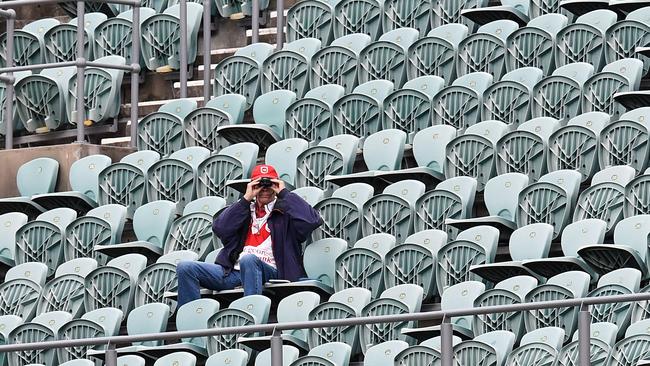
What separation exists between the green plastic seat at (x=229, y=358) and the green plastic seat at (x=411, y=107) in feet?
9.52

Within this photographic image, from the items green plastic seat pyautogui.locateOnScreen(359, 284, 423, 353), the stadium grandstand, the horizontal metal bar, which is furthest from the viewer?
the stadium grandstand

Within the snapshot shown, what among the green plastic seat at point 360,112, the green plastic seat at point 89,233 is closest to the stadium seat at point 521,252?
the green plastic seat at point 360,112

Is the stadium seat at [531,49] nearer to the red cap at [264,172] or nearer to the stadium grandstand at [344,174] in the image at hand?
the stadium grandstand at [344,174]

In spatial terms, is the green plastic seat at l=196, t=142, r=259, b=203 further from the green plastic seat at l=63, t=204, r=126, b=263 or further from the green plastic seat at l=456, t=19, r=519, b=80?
the green plastic seat at l=456, t=19, r=519, b=80

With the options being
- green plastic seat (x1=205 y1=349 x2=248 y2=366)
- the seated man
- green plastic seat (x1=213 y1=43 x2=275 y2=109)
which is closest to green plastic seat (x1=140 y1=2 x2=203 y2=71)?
green plastic seat (x1=213 y1=43 x2=275 y2=109)

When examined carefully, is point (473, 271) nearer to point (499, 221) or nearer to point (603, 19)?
point (499, 221)

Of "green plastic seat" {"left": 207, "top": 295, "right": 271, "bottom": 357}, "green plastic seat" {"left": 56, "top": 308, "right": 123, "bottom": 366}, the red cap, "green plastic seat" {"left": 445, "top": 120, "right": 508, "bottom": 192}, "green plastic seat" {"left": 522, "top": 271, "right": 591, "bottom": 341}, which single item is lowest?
"green plastic seat" {"left": 56, "top": 308, "right": 123, "bottom": 366}

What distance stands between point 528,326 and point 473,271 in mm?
1438

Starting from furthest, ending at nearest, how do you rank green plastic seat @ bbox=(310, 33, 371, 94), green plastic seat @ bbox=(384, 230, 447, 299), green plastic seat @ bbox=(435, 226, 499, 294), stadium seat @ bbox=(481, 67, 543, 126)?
green plastic seat @ bbox=(310, 33, 371, 94) < stadium seat @ bbox=(481, 67, 543, 126) < green plastic seat @ bbox=(384, 230, 447, 299) < green plastic seat @ bbox=(435, 226, 499, 294)

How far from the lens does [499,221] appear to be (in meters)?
13.0

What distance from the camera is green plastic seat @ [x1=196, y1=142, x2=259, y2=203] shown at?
A: 14.3 m

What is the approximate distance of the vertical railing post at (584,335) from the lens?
10695mm

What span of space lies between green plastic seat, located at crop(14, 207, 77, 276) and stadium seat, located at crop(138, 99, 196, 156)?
3.21 feet

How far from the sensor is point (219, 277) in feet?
43.3
